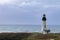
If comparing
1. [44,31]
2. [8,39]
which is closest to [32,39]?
[8,39]

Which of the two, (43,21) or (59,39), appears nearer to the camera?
(59,39)

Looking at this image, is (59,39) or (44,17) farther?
(44,17)

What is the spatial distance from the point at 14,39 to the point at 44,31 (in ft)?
22.2

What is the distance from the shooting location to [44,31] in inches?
920

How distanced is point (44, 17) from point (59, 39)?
7.69 meters

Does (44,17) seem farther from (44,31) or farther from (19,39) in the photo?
(19,39)

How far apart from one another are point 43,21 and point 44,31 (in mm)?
1000

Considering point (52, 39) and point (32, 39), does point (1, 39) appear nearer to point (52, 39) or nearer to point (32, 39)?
point (32, 39)

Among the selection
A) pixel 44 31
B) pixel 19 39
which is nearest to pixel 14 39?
pixel 19 39

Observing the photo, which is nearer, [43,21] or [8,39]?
[8,39]

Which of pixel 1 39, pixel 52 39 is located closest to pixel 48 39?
pixel 52 39

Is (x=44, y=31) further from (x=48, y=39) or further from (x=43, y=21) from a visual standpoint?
(x=48, y=39)

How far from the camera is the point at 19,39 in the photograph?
1731 cm

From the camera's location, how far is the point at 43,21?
77.8 ft
